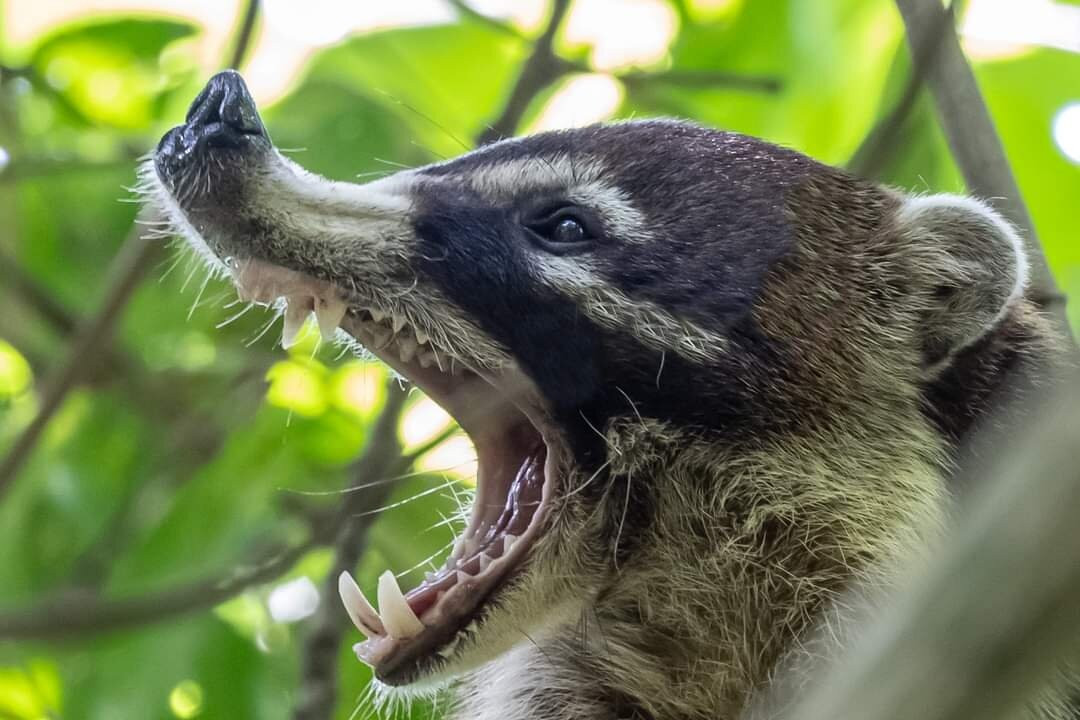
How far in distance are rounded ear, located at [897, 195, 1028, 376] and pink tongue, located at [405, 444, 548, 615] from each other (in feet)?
3.63

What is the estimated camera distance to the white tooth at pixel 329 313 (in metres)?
3.59

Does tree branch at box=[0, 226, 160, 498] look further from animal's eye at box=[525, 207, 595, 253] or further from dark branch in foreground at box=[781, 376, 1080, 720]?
dark branch in foreground at box=[781, 376, 1080, 720]

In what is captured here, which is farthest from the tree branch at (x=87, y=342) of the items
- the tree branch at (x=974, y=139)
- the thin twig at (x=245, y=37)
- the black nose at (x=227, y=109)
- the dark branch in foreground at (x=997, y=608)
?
the dark branch in foreground at (x=997, y=608)

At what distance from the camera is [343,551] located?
4887 mm

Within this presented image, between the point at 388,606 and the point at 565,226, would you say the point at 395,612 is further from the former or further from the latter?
the point at 565,226

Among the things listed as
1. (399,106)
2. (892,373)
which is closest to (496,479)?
(892,373)

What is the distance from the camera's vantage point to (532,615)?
3.62 metres

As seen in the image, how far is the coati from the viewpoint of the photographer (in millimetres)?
3570

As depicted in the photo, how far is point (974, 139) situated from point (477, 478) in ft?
5.46

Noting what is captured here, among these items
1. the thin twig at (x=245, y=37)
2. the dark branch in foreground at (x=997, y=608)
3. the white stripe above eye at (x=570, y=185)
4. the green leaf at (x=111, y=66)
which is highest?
the green leaf at (x=111, y=66)

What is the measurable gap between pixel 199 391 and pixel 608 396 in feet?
11.2

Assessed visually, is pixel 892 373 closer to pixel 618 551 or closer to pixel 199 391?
pixel 618 551

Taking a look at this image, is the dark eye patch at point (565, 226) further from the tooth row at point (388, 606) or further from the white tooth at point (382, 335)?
the tooth row at point (388, 606)

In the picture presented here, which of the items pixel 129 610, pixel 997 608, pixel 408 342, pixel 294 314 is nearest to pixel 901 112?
pixel 408 342
